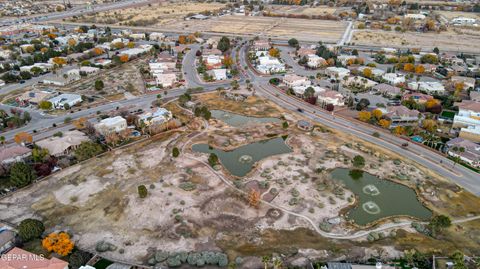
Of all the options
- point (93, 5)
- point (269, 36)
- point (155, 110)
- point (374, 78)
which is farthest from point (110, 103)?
point (93, 5)

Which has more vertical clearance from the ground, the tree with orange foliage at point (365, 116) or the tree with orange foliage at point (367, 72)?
the tree with orange foliage at point (367, 72)

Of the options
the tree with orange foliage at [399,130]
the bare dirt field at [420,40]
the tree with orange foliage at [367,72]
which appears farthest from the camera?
the bare dirt field at [420,40]

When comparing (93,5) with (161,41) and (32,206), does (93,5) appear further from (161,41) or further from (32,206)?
(32,206)

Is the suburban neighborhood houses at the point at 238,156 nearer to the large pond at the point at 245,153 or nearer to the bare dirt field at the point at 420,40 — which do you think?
the large pond at the point at 245,153

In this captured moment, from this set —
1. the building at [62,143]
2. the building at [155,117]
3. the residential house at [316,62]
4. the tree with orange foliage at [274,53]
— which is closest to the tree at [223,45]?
the tree with orange foliage at [274,53]

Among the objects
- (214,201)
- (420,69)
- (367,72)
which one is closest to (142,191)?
(214,201)

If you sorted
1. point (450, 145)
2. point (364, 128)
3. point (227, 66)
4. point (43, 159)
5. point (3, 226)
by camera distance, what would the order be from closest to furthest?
point (3, 226) → point (43, 159) → point (450, 145) → point (364, 128) → point (227, 66)
